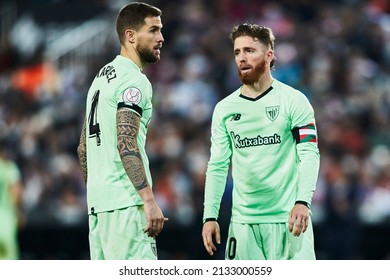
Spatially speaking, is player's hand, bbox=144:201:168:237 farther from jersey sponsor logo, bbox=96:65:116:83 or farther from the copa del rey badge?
jersey sponsor logo, bbox=96:65:116:83

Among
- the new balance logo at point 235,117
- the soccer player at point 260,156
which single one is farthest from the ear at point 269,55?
the new balance logo at point 235,117

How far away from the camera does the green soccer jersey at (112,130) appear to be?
6672mm

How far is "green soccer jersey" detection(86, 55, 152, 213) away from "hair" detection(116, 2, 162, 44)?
0.21 m

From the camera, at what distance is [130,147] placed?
259 inches

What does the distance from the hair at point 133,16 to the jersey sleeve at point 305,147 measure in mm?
1092

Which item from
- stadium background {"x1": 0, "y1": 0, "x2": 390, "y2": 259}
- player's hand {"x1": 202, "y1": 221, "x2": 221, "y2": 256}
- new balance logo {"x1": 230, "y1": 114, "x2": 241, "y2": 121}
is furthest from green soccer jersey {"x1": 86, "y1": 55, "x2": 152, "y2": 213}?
stadium background {"x1": 0, "y1": 0, "x2": 390, "y2": 259}

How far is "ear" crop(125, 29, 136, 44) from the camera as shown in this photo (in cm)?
684

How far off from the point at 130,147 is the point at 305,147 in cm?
111

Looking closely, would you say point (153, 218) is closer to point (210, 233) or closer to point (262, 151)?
point (210, 233)

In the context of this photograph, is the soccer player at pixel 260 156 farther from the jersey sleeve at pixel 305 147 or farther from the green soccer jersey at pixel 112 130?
the green soccer jersey at pixel 112 130

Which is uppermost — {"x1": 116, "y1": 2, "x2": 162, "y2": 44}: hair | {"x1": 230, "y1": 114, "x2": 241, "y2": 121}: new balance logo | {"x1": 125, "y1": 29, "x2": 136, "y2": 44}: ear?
{"x1": 116, "y1": 2, "x2": 162, "y2": 44}: hair

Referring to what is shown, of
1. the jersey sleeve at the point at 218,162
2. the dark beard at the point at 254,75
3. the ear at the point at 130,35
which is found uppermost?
the ear at the point at 130,35

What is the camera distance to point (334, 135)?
Result: 1478 centimetres
